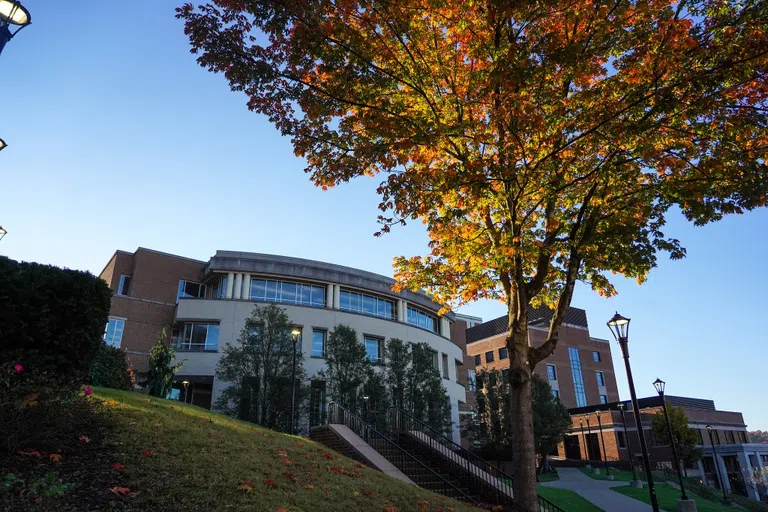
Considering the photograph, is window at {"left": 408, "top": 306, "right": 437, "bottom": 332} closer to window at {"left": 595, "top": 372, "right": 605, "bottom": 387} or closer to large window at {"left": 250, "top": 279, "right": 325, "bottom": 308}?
large window at {"left": 250, "top": 279, "right": 325, "bottom": 308}

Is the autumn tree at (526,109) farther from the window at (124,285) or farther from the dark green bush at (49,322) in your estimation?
the window at (124,285)

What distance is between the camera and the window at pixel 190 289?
127 feet

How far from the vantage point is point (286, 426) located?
93.1ft

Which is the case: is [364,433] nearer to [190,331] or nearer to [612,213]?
[612,213]

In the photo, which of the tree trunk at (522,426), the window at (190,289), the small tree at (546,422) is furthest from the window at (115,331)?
the tree trunk at (522,426)

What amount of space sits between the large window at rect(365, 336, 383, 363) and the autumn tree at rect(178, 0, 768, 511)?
27527mm

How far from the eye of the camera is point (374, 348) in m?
39.4

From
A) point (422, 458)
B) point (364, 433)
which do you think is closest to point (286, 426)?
point (364, 433)

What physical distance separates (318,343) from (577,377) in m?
47.2

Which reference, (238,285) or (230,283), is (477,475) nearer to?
(238,285)

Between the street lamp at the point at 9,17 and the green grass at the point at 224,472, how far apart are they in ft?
18.9

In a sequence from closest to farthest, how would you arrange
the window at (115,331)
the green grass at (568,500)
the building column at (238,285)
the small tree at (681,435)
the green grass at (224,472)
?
the green grass at (224,472) → the green grass at (568,500) → the window at (115,331) → the building column at (238,285) → the small tree at (681,435)

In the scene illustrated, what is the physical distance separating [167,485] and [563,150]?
949 centimetres

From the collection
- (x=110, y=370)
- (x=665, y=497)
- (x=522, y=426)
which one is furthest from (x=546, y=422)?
(x=110, y=370)
